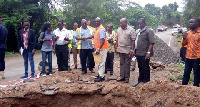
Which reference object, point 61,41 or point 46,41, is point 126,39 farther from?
point 46,41

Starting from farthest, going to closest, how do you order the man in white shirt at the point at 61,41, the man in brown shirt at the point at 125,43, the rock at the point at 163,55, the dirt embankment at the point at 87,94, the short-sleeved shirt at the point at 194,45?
the rock at the point at 163,55, the man in white shirt at the point at 61,41, the man in brown shirt at the point at 125,43, the short-sleeved shirt at the point at 194,45, the dirt embankment at the point at 87,94

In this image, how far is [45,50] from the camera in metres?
6.49

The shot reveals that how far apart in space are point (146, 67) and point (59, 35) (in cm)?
291

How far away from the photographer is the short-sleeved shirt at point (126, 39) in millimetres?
5598

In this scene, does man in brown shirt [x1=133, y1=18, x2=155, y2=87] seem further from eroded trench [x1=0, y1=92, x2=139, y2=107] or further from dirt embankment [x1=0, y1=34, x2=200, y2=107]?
eroded trench [x1=0, y1=92, x2=139, y2=107]

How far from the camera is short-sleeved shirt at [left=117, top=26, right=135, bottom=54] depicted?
220 inches

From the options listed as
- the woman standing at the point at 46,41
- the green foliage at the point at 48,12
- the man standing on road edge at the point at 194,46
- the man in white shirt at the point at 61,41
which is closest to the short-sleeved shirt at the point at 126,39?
the man standing on road edge at the point at 194,46

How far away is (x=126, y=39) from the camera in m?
5.63

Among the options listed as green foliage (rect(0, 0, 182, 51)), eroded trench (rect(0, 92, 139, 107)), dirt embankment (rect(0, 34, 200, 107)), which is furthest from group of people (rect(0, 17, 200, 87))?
green foliage (rect(0, 0, 182, 51))

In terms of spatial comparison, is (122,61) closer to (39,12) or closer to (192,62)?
(192,62)

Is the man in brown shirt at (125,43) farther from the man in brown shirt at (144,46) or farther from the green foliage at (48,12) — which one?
the green foliage at (48,12)

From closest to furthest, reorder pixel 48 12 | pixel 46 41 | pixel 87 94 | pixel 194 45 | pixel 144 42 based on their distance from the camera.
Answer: pixel 194 45 < pixel 87 94 < pixel 144 42 < pixel 46 41 < pixel 48 12

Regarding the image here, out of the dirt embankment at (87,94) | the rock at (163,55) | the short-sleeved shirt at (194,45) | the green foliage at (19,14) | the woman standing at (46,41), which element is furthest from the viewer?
the rock at (163,55)

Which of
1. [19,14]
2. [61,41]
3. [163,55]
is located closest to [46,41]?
[61,41]
